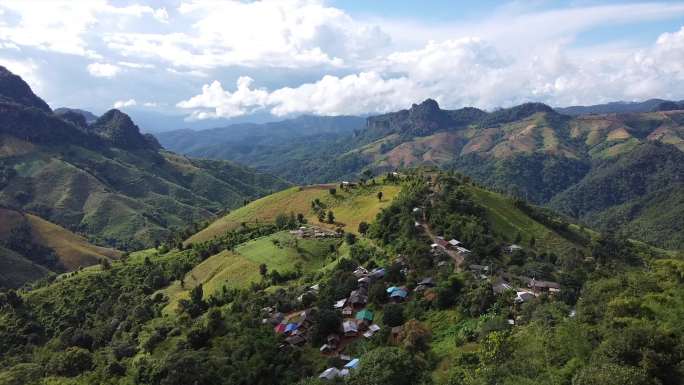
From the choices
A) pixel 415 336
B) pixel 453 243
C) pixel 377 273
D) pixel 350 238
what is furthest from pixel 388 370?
pixel 350 238

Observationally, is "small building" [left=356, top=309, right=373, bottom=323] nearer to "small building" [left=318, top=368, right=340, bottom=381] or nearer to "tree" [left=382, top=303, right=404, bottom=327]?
"tree" [left=382, top=303, right=404, bottom=327]

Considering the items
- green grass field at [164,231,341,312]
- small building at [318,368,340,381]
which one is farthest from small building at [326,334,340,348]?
green grass field at [164,231,341,312]

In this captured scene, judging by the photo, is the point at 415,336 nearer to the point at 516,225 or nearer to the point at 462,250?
the point at 462,250

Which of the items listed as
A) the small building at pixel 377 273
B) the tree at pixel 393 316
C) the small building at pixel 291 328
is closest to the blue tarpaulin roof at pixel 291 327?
the small building at pixel 291 328

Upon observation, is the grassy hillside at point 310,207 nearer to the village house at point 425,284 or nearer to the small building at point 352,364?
the village house at point 425,284

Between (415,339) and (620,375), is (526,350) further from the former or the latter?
(415,339)
